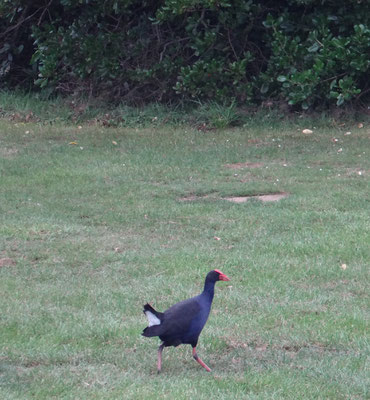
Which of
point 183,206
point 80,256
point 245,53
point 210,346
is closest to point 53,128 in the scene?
point 245,53

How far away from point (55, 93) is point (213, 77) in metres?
3.55

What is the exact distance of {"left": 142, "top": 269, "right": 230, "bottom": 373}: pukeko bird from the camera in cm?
501

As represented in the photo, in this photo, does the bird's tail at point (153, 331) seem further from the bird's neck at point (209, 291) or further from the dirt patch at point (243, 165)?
the dirt patch at point (243, 165)

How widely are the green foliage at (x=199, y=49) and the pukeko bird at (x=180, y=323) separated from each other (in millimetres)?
9146

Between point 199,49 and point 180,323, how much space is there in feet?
33.3

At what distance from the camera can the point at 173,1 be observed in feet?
45.3

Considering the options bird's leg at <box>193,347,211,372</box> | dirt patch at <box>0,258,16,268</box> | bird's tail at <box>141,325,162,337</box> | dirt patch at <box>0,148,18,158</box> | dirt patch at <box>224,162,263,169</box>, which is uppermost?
bird's tail at <box>141,325,162,337</box>

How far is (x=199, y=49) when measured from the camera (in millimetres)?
14539

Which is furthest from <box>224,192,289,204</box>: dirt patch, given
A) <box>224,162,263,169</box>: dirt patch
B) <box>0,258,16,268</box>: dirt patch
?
<box>0,258,16,268</box>: dirt patch

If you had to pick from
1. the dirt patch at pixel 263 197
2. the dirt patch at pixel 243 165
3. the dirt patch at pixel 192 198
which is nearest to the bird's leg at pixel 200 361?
the dirt patch at pixel 263 197

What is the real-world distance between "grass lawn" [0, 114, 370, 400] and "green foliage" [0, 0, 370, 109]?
154cm

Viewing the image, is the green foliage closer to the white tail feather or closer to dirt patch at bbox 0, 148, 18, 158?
dirt patch at bbox 0, 148, 18, 158

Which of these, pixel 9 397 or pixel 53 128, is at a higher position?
pixel 9 397

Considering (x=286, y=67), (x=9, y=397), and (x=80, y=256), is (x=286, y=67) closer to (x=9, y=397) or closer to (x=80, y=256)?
(x=80, y=256)
